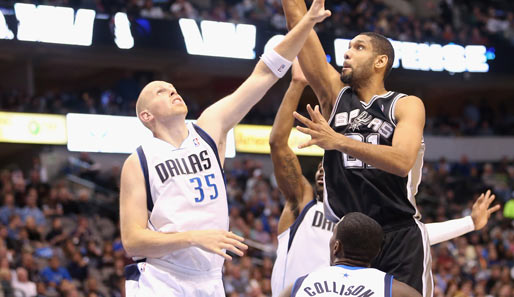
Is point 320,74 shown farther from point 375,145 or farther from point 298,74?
point 298,74

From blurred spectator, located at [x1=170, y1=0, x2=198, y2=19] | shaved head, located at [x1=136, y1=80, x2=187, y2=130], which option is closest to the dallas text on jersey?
shaved head, located at [x1=136, y1=80, x2=187, y2=130]

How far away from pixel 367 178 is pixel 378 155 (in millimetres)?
353

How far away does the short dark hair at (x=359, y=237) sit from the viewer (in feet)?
13.4

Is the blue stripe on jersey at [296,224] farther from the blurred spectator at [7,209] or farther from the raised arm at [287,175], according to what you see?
the blurred spectator at [7,209]

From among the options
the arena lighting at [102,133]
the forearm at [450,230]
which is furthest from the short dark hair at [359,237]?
the arena lighting at [102,133]

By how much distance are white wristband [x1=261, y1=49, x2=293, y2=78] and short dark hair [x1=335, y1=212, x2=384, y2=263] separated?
122 cm

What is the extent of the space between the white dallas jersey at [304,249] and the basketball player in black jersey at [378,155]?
1371 mm

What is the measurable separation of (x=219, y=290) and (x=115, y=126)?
17.1 m

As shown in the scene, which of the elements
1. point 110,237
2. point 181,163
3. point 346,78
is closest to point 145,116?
point 181,163

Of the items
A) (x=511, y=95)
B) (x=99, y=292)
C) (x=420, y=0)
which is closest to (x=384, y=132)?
(x=99, y=292)

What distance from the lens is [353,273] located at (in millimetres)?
4039

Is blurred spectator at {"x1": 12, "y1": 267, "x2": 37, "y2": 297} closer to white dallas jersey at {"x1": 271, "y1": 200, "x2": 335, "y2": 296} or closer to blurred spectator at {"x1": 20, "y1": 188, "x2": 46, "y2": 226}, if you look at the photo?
blurred spectator at {"x1": 20, "y1": 188, "x2": 46, "y2": 226}

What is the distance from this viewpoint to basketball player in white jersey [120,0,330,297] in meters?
4.67

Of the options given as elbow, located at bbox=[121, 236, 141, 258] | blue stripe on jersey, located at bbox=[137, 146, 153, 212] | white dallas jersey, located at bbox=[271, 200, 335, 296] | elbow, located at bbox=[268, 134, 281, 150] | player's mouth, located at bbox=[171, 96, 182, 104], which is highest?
player's mouth, located at bbox=[171, 96, 182, 104]
